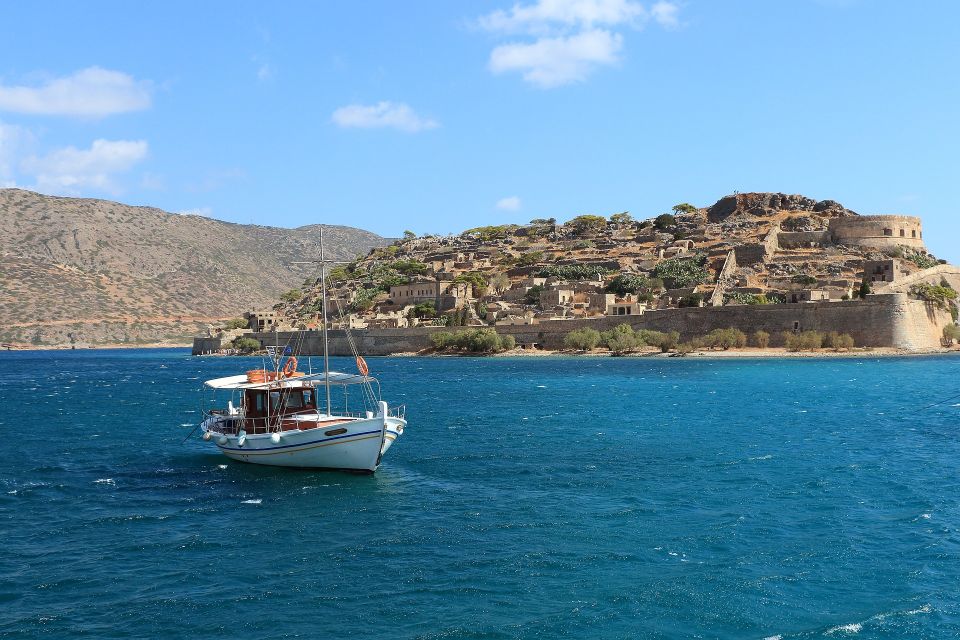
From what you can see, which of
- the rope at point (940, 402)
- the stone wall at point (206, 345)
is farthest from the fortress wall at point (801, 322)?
the stone wall at point (206, 345)

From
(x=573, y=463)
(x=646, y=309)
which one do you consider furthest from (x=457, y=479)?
(x=646, y=309)

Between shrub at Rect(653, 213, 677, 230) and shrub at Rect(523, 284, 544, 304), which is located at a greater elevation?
shrub at Rect(653, 213, 677, 230)

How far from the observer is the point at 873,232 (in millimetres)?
86812

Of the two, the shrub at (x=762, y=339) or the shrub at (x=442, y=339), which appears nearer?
the shrub at (x=762, y=339)

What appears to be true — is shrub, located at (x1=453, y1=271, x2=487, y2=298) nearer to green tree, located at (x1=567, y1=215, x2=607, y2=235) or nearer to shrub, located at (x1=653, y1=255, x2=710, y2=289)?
shrub, located at (x1=653, y1=255, x2=710, y2=289)

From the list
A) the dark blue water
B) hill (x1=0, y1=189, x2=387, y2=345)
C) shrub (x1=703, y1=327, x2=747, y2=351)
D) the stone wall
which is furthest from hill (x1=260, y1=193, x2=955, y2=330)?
the dark blue water

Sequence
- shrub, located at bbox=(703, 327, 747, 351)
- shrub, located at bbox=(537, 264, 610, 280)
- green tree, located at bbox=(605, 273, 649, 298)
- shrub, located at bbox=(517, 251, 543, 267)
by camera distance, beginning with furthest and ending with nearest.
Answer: shrub, located at bbox=(517, 251, 543, 267) < shrub, located at bbox=(537, 264, 610, 280) < green tree, located at bbox=(605, 273, 649, 298) < shrub, located at bbox=(703, 327, 747, 351)

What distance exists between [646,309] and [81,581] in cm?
6288

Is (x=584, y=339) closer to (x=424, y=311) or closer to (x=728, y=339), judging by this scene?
(x=728, y=339)

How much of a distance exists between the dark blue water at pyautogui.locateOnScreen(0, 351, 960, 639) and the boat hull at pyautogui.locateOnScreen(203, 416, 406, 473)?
38 cm

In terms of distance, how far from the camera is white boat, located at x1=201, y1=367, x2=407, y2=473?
20734 mm

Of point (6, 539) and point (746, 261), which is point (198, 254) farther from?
point (6, 539)

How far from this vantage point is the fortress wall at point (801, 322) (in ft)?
208

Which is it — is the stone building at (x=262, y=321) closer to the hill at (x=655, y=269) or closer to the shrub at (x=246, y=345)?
the hill at (x=655, y=269)
